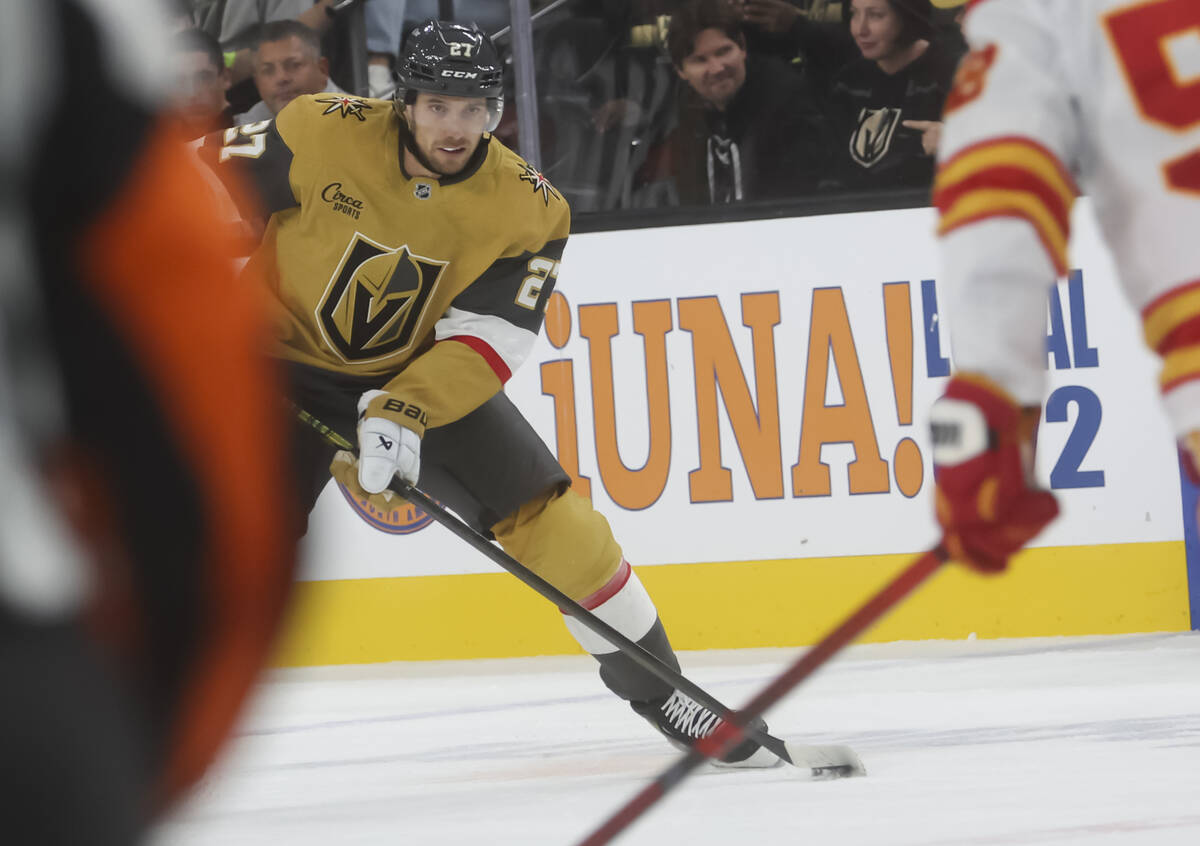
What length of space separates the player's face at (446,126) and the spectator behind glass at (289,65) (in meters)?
1.70

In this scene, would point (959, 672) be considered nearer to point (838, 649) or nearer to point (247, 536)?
point (838, 649)

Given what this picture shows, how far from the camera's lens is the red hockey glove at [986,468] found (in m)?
1.26

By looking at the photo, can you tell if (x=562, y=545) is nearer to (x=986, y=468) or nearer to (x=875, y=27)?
(x=986, y=468)

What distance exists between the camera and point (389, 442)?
9.44ft

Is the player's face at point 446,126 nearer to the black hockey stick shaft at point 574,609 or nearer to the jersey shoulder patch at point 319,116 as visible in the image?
the jersey shoulder patch at point 319,116

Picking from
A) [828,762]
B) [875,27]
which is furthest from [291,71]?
[828,762]

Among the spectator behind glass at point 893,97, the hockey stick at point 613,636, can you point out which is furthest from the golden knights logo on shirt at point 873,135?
the hockey stick at point 613,636

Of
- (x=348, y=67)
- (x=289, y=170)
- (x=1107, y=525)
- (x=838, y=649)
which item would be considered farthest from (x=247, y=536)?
(x=348, y=67)

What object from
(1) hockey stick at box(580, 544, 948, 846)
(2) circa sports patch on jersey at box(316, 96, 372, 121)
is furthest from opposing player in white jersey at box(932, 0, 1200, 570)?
(2) circa sports patch on jersey at box(316, 96, 372, 121)

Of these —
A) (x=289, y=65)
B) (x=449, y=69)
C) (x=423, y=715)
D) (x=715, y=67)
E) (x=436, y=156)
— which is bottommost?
(x=423, y=715)

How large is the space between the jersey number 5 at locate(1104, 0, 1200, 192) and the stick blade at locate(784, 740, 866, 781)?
5.47 feet

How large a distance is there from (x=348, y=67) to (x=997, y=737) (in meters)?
2.62

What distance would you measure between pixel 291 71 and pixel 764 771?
2549 mm

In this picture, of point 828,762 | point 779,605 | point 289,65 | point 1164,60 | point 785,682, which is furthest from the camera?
point 289,65
